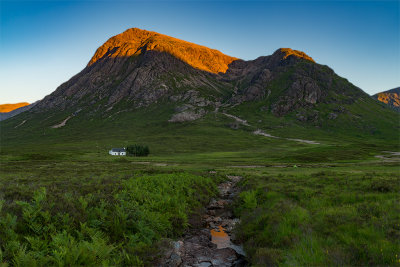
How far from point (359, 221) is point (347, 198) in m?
4.75

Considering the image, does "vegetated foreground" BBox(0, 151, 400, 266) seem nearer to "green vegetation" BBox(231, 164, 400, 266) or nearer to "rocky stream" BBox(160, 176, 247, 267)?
"green vegetation" BBox(231, 164, 400, 266)

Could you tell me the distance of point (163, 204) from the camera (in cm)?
1498

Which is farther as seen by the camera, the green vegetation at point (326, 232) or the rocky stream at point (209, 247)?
the rocky stream at point (209, 247)

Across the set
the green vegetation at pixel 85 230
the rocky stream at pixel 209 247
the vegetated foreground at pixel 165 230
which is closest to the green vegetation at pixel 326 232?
the vegetated foreground at pixel 165 230

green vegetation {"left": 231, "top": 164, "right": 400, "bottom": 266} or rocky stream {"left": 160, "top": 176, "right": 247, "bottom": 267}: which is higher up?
green vegetation {"left": 231, "top": 164, "right": 400, "bottom": 266}

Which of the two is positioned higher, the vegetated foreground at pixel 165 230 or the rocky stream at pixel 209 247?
the vegetated foreground at pixel 165 230

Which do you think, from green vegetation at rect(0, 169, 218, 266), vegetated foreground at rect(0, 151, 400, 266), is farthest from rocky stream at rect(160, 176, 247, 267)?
green vegetation at rect(0, 169, 218, 266)

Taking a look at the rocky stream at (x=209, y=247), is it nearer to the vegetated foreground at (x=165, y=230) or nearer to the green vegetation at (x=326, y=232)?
the vegetated foreground at (x=165, y=230)

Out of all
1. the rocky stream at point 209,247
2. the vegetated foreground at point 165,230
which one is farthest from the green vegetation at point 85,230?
the rocky stream at point 209,247

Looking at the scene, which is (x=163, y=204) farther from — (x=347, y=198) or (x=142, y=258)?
(x=347, y=198)

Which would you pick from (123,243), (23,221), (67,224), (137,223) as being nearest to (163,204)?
(137,223)

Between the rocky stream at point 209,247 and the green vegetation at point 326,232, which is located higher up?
the green vegetation at point 326,232

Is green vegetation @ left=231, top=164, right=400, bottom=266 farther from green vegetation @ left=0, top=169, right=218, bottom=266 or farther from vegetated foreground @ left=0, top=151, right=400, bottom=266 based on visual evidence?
green vegetation @ left=0, top=169, right=218, bottom=266

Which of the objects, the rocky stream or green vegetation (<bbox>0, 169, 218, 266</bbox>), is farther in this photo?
the rocky stream
